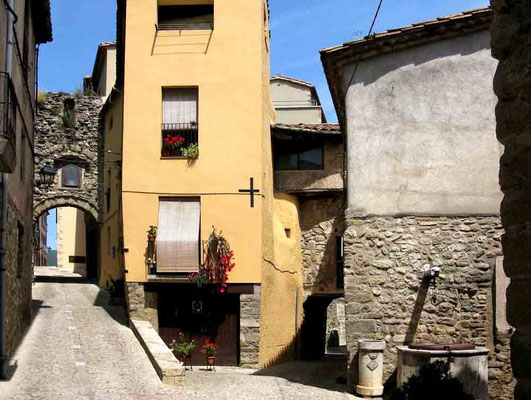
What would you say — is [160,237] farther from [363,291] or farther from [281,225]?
[363,291]

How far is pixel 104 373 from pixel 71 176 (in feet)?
45.4

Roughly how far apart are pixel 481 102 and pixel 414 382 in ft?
22.0

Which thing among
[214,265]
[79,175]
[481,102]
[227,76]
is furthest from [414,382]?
[79,175]

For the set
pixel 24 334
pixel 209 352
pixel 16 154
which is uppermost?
pixel 16 154

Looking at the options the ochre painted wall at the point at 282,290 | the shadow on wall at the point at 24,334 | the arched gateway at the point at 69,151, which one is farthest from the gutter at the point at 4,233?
the arched gateway at the point at 69,151

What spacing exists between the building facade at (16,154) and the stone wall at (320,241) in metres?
7.81

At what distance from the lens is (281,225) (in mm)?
20266

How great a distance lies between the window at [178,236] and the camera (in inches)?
685

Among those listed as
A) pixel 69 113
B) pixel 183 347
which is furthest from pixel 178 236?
pixel 69 113

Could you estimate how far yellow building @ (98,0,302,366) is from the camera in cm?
1755

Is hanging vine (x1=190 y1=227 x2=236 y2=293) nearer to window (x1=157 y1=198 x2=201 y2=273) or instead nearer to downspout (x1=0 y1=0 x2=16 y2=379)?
window (x1=157 y1=198 x2=201 y2=273)

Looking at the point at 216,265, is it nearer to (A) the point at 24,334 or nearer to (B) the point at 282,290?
(B) the point at 282,290

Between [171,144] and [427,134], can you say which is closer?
[427,134]

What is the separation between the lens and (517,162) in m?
4.14
